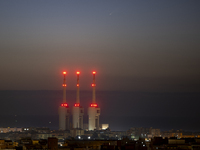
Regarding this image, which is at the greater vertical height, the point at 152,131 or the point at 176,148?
the point at 152,131

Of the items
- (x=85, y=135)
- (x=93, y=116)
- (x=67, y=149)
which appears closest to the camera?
(x=67, y=149)

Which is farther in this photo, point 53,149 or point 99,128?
point 99,128

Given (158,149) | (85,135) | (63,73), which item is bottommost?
(158,149)

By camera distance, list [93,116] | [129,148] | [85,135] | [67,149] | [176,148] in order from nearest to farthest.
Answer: [176,148], [129,148], [67,149], [85,135], [93,116]

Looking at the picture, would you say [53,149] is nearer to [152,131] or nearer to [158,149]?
[158,149]

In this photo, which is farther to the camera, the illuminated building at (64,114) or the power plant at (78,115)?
the illuminated building at (64,114)

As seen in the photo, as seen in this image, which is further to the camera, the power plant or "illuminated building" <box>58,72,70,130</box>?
"illuminated building" <box>58,72,70,130</box>

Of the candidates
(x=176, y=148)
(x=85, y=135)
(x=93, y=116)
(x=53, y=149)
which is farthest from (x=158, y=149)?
(x=93, y=116)

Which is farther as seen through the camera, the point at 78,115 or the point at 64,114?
the point at 64,114

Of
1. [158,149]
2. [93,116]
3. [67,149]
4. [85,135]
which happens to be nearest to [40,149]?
[67,149]

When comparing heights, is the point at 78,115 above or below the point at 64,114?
below
